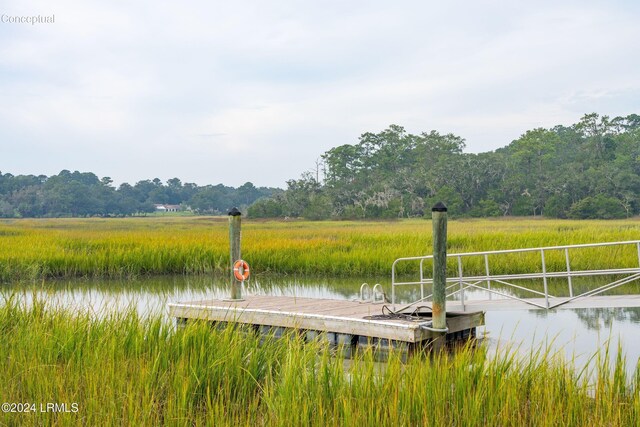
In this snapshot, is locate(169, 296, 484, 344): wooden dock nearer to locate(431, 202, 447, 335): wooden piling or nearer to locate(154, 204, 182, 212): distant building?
locate(431, 202, 447, 335): wooden piling

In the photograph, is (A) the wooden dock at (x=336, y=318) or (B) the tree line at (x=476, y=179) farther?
Result: (B) the tree line at (x=476, y=179)

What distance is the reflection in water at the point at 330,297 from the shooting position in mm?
8742

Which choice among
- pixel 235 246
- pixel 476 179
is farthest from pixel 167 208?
pixel 235 246

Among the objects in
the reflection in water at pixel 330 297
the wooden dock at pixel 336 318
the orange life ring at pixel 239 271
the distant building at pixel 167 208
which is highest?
the distant building at pixel 167 208

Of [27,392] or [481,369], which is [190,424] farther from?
[481,369]

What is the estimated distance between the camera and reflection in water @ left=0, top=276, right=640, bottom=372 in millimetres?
8742

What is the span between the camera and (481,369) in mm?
5188

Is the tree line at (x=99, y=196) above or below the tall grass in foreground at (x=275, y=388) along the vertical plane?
above

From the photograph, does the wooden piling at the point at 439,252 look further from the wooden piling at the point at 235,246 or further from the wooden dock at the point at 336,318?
the wooden piling at the point at 235,246

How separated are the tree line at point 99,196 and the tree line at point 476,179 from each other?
9244mm

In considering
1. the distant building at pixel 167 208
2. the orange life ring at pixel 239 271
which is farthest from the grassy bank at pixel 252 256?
the distant building at pixel 167 208

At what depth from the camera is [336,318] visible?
8.69m

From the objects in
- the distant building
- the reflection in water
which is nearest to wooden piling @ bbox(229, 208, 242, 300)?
the reflection in water

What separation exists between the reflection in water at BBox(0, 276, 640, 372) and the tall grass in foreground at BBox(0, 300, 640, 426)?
141cm
